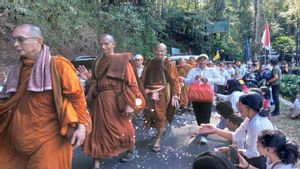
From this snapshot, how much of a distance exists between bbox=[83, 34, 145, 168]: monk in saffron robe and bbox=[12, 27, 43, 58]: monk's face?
2094 mm

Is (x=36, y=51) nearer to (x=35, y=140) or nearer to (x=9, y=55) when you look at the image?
(x=35, y=140)

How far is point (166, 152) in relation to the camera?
22.9ft

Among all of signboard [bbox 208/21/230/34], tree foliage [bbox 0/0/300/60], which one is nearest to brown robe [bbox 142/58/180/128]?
tree foliage [bbox 0/0/300/60]

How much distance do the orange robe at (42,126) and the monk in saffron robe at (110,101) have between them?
194cm

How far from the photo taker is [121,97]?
5891 millimetres

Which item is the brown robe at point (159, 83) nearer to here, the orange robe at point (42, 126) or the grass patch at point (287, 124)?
the grass patch at point (287, 124)

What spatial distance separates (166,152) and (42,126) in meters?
3.61

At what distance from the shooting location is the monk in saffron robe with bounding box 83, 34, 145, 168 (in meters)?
5.78

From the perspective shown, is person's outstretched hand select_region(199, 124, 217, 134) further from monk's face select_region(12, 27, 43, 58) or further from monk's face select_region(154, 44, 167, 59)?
monk's face select_region(154, 44, 167, 59)

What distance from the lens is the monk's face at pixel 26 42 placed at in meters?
3.71

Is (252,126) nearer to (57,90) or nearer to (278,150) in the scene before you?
(278,150)

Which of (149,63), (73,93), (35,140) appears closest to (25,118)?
(35,140)

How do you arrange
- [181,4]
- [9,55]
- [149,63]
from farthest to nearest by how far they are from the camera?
[181,4] → [9,55] → [149,63]

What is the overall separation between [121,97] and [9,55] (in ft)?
28.8
